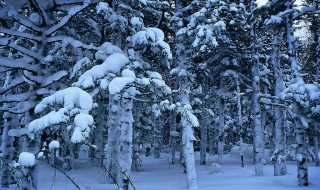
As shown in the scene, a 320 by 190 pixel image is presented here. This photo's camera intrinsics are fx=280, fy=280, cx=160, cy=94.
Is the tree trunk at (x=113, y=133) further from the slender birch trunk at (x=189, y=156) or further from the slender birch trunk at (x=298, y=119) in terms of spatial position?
the slender birch trunk at (x=298, y=119)

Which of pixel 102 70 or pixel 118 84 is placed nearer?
pixel 118 84

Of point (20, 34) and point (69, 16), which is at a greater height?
point (69, 16)

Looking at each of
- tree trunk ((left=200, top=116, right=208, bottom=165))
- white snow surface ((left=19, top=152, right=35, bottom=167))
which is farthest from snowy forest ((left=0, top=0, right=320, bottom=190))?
tree trunk ((left=200, top=116, right=208, bottom=165))

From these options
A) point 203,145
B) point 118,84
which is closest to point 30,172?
point 118,84

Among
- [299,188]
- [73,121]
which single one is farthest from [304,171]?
[73,121]

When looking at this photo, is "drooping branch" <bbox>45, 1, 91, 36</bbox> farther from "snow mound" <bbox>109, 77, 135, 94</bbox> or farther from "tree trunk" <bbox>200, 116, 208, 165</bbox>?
"tree trunk" <bbox>200, 116, 208, 165</bbox>

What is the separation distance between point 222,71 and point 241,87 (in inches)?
132

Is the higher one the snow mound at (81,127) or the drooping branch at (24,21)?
the drooping branch at (24,21)

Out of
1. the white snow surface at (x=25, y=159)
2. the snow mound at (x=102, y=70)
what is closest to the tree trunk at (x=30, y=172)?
the snow mound at (x=102, y=70)

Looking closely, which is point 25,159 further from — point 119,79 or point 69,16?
point 69,16

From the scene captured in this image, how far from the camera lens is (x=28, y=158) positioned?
15.6 ft

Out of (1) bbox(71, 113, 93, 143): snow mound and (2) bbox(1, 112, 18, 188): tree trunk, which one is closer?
(1) bbox(71, 113, 93, 143): snow mound

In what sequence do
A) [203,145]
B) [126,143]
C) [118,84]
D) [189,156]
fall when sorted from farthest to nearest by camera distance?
1. [203,145]
2. [189,156]
3. [126,143]
4. [118,84]

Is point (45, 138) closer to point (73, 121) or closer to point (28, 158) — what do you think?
point (73, 121)
